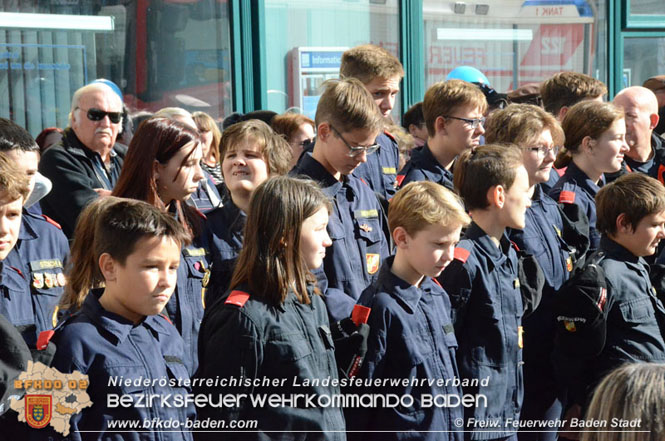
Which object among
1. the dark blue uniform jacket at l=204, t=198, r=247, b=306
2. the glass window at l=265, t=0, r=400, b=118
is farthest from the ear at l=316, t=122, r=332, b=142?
the glass window at l=265, t=0, r=400, b=118

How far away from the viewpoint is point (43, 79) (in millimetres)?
5910

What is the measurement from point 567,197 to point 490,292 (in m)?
1.39

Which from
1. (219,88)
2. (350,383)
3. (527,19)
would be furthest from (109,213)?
(527,19)

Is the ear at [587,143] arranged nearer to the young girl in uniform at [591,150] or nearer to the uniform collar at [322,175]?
the young girl in uniform at [591,150]

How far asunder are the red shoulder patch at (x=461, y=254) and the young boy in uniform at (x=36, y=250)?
5.49 ft

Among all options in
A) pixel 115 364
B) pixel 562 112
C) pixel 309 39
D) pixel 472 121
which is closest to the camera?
pixel 115 364

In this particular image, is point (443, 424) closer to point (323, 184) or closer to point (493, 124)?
point (323, 184)

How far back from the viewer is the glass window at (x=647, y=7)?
370 inches

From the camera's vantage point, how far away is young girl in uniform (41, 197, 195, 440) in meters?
2.63

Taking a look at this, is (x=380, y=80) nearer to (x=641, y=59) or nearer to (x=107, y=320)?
(x=107, y=320)

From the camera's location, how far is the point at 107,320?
8.98ft

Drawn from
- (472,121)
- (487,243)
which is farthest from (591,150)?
(487,243)

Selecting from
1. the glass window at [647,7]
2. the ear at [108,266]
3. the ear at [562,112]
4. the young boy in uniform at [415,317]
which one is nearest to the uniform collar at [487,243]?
the young boy in uniform at [415,317]

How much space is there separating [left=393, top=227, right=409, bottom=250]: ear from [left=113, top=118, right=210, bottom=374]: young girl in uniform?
80 cm
